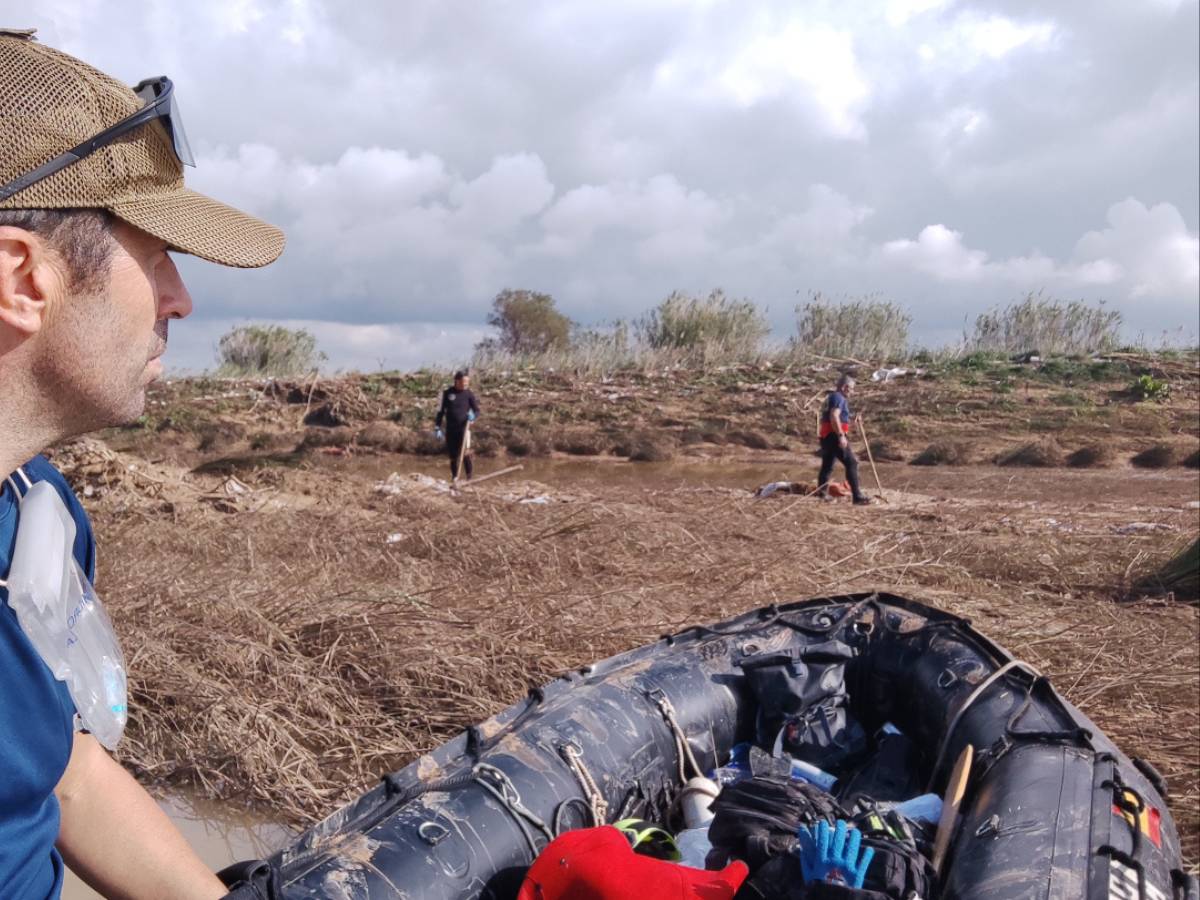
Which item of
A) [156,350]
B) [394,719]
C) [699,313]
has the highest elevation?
[699,313]

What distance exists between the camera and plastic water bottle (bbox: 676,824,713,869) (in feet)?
8.45

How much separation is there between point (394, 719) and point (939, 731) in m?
2.39

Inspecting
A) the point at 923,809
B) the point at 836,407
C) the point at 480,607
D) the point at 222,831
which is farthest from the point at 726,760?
the point at 836,407

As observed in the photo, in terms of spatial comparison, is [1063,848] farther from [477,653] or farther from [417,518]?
[417,518]

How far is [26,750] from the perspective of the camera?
1.20m

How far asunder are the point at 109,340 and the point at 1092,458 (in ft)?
53.0

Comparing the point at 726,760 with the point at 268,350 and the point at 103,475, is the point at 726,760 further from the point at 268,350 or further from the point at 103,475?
the point at 268,350

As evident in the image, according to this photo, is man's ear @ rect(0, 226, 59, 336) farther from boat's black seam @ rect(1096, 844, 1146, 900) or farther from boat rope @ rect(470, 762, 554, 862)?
boat's black seam @ rect(1096, 844, 1146, 900)

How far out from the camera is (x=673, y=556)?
7.12 meters

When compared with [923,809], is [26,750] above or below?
above

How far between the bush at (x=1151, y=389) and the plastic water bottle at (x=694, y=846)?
57.7ft

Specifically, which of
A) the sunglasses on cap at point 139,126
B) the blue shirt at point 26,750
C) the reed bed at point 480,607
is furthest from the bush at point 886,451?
the blue shirt at point 26,750

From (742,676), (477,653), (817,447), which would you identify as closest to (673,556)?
(477,653)

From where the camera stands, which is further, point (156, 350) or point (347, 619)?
point (347, 619)
